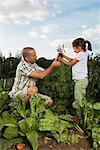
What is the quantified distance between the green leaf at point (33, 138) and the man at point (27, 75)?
71cm

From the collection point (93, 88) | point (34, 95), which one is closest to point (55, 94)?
point (93, 88)

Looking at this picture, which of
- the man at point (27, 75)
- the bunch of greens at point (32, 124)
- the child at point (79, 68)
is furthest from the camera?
the child at point (79, 68)

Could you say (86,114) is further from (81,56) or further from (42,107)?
(81,56)

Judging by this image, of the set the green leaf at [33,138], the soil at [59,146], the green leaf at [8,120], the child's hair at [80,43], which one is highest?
the child's hair at [80,43]

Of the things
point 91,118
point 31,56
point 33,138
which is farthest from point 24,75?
point 91,118

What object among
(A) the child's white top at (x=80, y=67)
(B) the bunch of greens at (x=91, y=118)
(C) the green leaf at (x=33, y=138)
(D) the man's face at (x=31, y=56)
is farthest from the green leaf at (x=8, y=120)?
(A) the child's white top at (x=80, y=67)

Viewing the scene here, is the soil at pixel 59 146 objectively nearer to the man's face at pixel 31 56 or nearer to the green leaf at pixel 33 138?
the green leaf at pixel 33 138

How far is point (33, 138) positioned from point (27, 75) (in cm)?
104

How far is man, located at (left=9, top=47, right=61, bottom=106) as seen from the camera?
6461 millimetres

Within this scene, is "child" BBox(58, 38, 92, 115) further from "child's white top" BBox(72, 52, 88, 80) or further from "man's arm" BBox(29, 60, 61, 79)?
"man's arm" BBox(29, 60, 61, 79)

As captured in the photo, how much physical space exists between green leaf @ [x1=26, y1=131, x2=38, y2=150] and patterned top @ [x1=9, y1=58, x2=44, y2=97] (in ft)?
2.97

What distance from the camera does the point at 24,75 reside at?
21.4 ft

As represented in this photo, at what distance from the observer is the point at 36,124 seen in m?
6.00

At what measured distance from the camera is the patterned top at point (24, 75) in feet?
21.2
